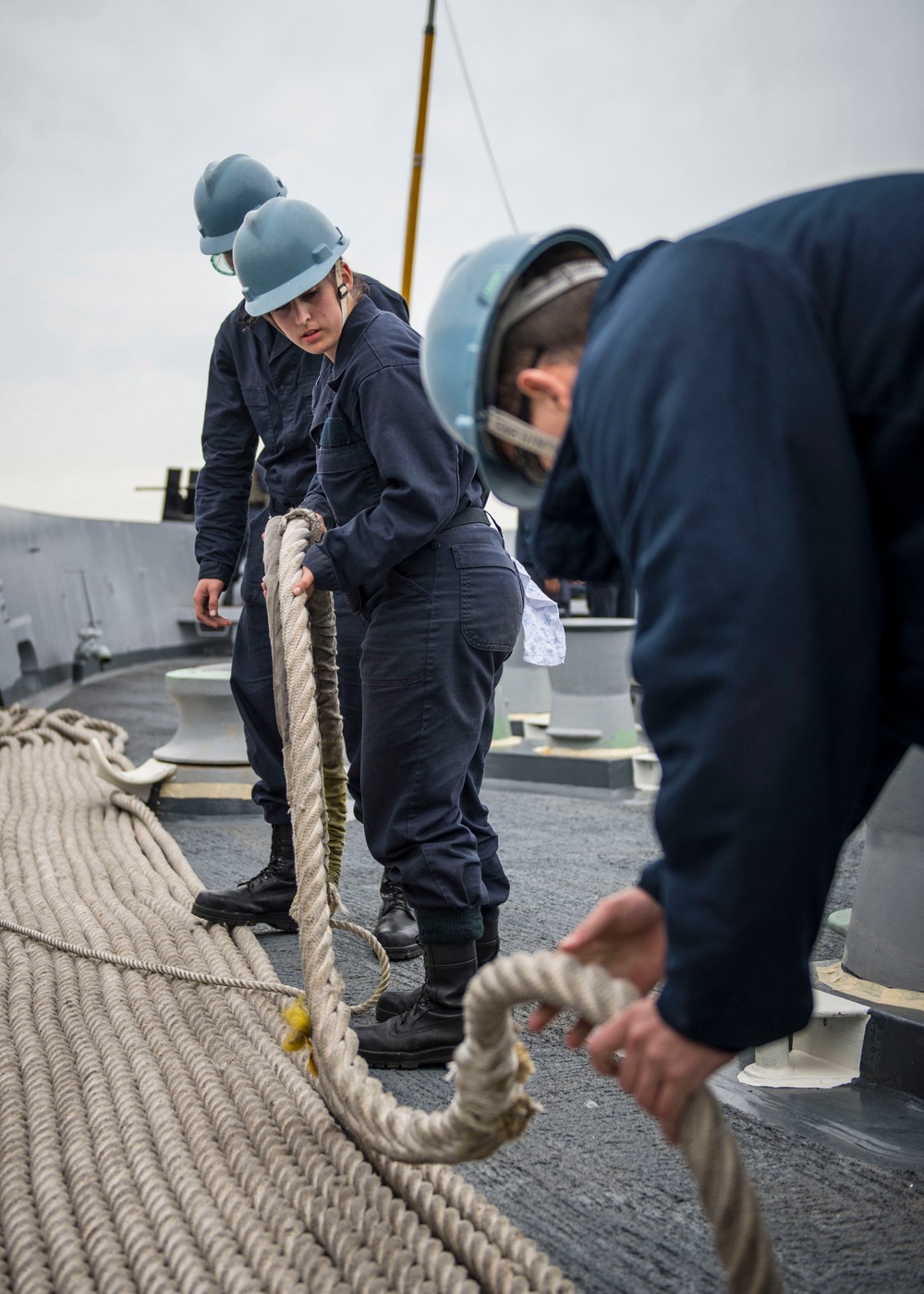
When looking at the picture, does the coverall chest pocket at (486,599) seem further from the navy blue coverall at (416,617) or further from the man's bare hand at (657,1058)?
the man's bare hand at (657,1058)

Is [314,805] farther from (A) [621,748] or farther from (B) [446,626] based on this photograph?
(A) [621,748]

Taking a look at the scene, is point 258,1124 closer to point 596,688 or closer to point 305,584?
point 305,584

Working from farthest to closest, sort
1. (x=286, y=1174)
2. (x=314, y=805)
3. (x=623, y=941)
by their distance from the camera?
(x=314, y=805) → (x=286, y=1174) → (x=623, y=941)

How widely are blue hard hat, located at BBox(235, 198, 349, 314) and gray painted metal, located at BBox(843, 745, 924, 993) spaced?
130 centimetres

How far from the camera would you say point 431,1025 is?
5.81ft

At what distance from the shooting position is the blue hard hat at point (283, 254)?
183cm

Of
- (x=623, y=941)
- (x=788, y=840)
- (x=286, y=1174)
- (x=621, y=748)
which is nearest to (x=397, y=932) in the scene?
(x=286, y=1174)

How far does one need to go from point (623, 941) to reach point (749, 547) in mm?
386

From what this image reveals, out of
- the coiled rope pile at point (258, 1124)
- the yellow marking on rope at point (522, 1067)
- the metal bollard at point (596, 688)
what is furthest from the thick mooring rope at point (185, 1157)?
the metal bollard at point (596, 688)

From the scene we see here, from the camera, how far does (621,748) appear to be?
425cm

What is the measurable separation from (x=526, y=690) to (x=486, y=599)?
11.7 feet

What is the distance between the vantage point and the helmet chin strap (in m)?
1.87

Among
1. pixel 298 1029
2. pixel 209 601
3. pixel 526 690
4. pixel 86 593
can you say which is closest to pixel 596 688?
pixel 526 690

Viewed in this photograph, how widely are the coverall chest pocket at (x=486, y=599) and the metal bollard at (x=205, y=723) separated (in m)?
1.91
